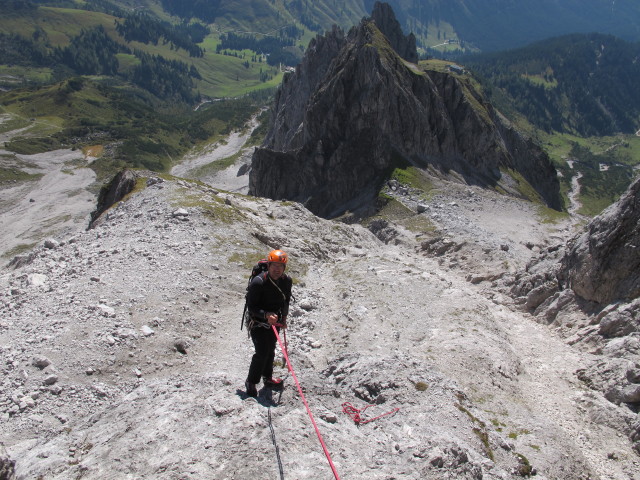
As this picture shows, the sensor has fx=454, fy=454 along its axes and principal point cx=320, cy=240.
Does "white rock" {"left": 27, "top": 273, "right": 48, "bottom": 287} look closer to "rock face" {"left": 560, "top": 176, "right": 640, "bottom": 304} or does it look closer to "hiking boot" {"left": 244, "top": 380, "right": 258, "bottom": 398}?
"hiking boot" {"left": 244, "top": 380, "right": 258, "bottom": 398}

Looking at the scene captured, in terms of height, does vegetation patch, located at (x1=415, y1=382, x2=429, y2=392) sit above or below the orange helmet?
below

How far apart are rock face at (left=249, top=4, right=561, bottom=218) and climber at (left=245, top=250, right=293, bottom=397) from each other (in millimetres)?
61326

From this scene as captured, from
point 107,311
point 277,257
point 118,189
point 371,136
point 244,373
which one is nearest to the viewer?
point 277,257

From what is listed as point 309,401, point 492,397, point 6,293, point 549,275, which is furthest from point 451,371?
point 6,293

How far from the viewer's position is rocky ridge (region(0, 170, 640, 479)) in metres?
10.7

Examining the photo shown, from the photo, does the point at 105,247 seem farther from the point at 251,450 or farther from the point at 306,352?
the point at 251,450

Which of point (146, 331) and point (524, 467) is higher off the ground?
point (524, 467)

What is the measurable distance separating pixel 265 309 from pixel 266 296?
0.37 m

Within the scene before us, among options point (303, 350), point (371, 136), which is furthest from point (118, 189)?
point (371, 136)

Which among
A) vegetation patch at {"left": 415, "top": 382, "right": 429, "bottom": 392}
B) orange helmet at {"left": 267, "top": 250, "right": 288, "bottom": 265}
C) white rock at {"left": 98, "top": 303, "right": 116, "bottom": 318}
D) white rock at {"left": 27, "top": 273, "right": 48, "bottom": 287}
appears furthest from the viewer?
white rock at {"left": 27, "top": 273, "right": 48, "bottom": 287}

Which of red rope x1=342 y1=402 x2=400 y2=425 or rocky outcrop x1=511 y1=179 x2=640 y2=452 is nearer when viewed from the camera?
red rope x1=342 y1=402 x2=400 y2=425

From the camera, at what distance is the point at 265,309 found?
12477mm

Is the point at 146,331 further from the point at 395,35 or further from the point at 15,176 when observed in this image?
the point at 15,176

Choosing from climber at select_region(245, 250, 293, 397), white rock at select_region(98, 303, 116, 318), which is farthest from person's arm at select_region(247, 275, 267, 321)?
white rock at select_region(98, 303, 116, 318)
